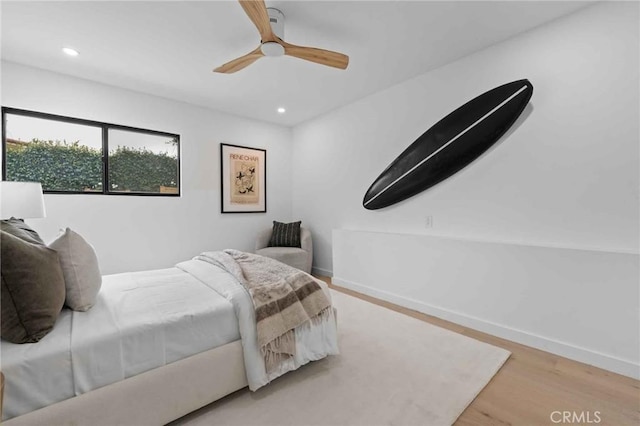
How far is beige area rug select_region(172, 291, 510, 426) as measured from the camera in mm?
1534

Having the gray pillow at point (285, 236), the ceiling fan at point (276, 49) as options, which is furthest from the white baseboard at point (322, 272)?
the ceiling fan at point (276, 49)

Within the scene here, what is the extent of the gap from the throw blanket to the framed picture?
2.32 metres

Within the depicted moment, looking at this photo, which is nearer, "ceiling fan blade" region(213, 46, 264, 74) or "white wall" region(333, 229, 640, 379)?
"white wall" region(333, 229, 640, 379)

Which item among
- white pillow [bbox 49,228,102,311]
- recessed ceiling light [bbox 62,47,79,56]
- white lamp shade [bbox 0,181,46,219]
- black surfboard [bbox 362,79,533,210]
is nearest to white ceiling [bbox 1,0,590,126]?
recessed ceiling light [bbox 62,47,79,56]

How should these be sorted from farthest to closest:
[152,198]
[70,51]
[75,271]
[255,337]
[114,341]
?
[152,198]
[70,51]
[255,337]
[75,271]
[114,341]

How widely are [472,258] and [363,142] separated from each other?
212 cm

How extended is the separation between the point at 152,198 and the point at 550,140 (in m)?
4.46

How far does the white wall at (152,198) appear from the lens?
3.02 m

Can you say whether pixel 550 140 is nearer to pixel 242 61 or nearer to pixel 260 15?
pixel 260 15

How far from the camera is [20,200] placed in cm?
221

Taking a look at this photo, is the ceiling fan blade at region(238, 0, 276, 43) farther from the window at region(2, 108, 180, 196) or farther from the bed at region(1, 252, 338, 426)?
the window at region(2, 108, 180, 196)

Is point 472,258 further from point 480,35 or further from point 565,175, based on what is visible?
point 480,35

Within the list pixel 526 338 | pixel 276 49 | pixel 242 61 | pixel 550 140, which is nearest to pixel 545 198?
pixel 550 140

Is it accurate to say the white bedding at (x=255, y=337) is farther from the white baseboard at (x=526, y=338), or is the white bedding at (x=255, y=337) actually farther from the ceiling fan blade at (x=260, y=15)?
the ceiling fan blade at (x=260, y=15)
